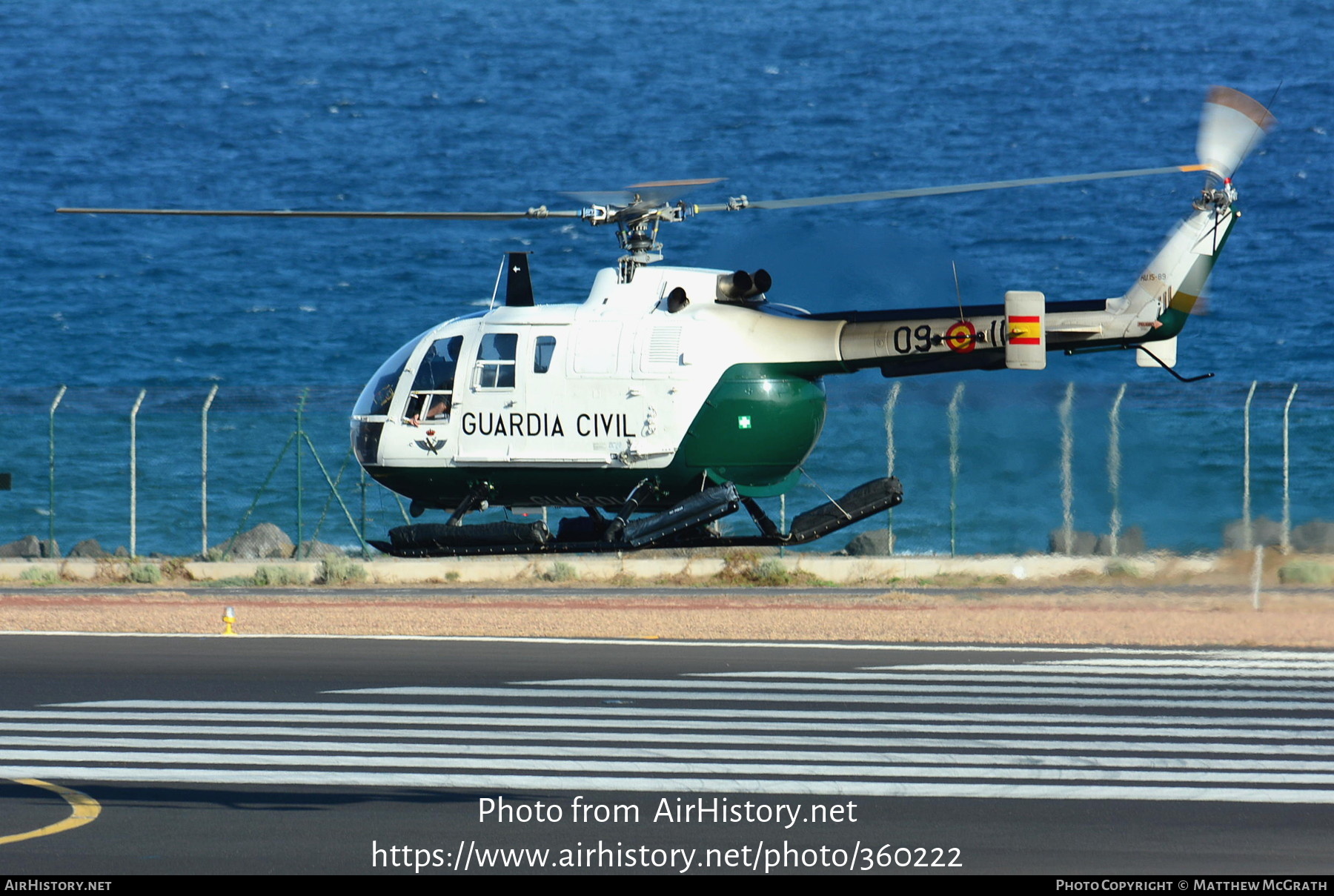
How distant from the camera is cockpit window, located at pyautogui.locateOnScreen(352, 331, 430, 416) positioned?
1638 cm

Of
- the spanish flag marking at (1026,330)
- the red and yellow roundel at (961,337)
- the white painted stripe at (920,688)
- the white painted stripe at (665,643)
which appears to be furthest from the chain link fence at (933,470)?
the spanish flag marking at (1026,330)

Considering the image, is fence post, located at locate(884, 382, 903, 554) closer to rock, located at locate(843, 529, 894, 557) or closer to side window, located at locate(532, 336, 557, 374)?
rock, located at locate(843, 529, 894, 557)

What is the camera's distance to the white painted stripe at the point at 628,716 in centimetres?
1509

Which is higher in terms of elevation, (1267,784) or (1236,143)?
(1236,143)

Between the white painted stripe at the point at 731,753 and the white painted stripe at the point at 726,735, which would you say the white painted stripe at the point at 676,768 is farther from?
the white painted stripe at the point at 726,735

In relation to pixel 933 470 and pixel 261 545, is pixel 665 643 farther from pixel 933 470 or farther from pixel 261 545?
pixel 933 470

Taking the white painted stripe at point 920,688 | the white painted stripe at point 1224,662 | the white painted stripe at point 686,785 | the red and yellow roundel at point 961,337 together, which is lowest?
the white painted stripe at point 1224,662

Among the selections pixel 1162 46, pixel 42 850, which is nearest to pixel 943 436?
pixel 42 850

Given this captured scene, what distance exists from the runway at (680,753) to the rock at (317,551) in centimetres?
1245

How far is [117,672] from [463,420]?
5.62 m

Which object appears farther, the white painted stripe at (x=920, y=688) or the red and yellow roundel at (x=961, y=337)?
the white painted stripe at (x=920, y=688)

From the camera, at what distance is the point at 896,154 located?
293ft

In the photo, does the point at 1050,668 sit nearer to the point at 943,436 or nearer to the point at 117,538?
the point at 943,436

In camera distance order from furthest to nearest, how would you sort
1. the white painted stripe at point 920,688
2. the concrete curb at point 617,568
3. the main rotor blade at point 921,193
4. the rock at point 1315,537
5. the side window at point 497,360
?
the concrete curb at point 617,568, the rock at point 1315,537, the white painted stripe at point 920,688, the side window at point 497,360, the main rotor blade at point 921,193
